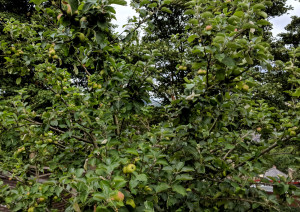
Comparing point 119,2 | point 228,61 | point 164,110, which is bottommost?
point 164,110

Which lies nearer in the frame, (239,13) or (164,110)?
(239,13)

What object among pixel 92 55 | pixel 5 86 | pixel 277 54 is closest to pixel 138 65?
pixel 92 55

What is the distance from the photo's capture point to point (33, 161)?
279 cm

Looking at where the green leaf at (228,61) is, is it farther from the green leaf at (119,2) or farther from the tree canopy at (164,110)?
the green leaf at (119,2)

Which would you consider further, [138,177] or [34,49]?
[34,49]

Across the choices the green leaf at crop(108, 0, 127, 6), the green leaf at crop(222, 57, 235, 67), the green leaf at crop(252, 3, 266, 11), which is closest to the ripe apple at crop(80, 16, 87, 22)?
the green leaf at crop(108, 0, 127, 6)

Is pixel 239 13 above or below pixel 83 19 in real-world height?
above

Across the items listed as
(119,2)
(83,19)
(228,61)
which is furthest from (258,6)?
(83,19)

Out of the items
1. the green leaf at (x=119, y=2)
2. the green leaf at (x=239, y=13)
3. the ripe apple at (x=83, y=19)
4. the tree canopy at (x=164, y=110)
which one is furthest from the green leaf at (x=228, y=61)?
the ripe apple at (x=83, y=19)

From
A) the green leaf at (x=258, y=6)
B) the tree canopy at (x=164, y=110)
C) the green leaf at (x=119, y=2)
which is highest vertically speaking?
the green leaf at (x=258, y=6)

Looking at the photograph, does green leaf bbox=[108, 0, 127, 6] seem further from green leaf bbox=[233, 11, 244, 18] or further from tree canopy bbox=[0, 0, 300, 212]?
green leaf bbox=[233, 11, 244, 18]

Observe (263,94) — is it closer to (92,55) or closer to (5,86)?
(92,55)

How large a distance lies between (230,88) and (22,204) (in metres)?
2.27

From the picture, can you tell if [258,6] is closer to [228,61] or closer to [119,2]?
[228,61]
